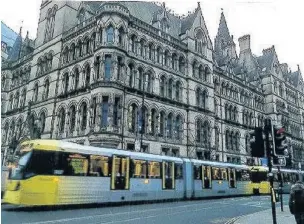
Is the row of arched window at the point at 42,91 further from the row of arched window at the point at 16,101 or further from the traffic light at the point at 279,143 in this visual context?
the traffic light at the point at 279,143

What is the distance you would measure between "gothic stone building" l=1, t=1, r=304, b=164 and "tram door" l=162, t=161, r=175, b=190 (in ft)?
21.0

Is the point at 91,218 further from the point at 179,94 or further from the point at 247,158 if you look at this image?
the point at 247,158

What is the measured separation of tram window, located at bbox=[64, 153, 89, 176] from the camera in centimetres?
1440

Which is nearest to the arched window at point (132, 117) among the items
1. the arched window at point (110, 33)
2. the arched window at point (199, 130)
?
the arched window at point (110, 33)

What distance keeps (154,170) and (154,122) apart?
35.6ft

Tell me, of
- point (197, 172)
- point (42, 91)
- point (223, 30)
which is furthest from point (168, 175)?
point (223, 30)

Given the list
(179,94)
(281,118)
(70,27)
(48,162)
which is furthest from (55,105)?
(281,118)

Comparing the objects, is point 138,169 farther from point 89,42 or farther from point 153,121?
point 89,42

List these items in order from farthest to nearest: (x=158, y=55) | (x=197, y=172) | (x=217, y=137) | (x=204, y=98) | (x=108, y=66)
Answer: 1. (x=217, y=137)
2. (x=204, y=98)
3. (x=158, y=55)
4. (x=108, y=66)
5. (x=197, y=172)

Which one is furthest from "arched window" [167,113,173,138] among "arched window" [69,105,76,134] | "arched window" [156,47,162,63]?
"arched window" [69,105,76,134]

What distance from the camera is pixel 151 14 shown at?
1388 inches

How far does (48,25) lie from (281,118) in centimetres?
3848

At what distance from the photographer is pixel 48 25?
35156 millimetres

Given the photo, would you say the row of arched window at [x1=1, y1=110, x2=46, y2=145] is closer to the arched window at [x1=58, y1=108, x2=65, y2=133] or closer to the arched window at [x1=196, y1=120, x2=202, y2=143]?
the arched window at [x1=58, y1=108, x2=65, y2=133]
